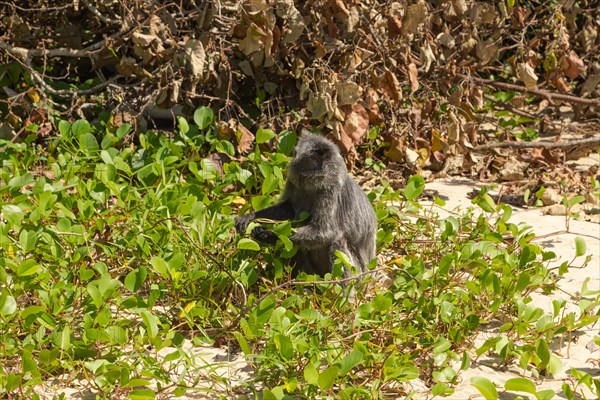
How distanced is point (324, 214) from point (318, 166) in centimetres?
27

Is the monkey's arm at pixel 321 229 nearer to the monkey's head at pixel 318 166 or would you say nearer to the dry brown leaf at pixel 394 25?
the monkey's head at pixel 318 166

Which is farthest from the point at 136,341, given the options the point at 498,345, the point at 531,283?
the point at 531,283

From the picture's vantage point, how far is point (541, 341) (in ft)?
13.4

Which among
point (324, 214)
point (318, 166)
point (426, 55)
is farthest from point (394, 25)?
point (324, 214)

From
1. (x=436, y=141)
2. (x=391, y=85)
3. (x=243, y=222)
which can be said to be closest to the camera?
(x=243, y=222)

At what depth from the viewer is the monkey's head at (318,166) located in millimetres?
4770

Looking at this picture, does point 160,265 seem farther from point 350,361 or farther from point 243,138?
point 243,138

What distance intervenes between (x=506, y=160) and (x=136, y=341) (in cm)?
410

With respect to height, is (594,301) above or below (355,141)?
below

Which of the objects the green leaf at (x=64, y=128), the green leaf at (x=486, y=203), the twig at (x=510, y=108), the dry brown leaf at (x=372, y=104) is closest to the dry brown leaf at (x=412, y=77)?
the dry brown leaf at (x=372, y=104)

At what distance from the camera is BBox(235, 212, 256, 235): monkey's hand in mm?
4945

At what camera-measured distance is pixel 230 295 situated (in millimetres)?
4574

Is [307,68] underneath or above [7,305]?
above

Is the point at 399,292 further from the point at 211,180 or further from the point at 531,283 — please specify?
the point at 211,180
